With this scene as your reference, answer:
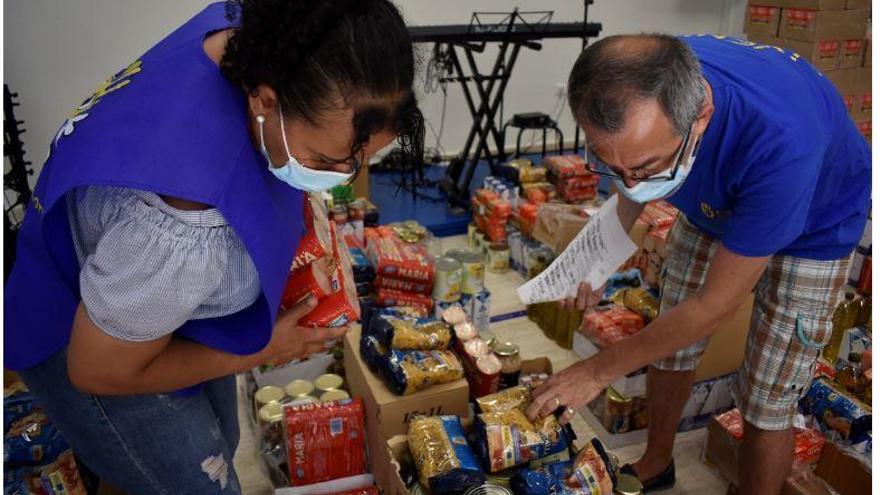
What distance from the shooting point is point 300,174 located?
3.30 ft

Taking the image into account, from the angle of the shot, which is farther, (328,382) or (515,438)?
(328,382)

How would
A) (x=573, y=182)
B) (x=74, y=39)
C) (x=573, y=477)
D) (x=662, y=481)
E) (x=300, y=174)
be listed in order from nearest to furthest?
(x=300, y=174) < (x=573, y=477) < (x=662, y=481) < (x=573, y=182) < (x=74, y=39)

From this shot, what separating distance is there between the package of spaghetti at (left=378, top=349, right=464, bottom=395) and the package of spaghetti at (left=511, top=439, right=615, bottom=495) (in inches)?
15.5

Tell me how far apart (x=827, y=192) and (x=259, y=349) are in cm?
123

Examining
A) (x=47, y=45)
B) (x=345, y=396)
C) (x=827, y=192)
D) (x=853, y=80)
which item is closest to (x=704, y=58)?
(x=827, y=192)

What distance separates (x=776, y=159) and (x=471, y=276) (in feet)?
5.10

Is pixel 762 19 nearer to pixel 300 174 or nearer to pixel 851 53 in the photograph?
pixel 851 53

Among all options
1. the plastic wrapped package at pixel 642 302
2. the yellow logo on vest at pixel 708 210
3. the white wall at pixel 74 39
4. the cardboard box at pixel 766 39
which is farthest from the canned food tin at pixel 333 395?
the cardboard box at pixel 766 39

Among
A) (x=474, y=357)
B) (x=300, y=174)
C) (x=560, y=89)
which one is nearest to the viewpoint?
(x=300, y=174)

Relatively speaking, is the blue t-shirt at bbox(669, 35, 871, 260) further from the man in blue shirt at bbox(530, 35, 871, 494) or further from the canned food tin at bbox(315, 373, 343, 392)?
the canned food tin at bbox(315, 373, 343, 392)

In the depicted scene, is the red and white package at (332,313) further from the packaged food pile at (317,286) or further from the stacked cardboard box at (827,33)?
the stacked cardboard box at (827,33)

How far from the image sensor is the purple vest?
2.78ft

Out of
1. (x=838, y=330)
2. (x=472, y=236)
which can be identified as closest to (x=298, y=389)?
(x=472, y=236)

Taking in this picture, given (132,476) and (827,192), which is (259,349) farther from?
(827,192)
